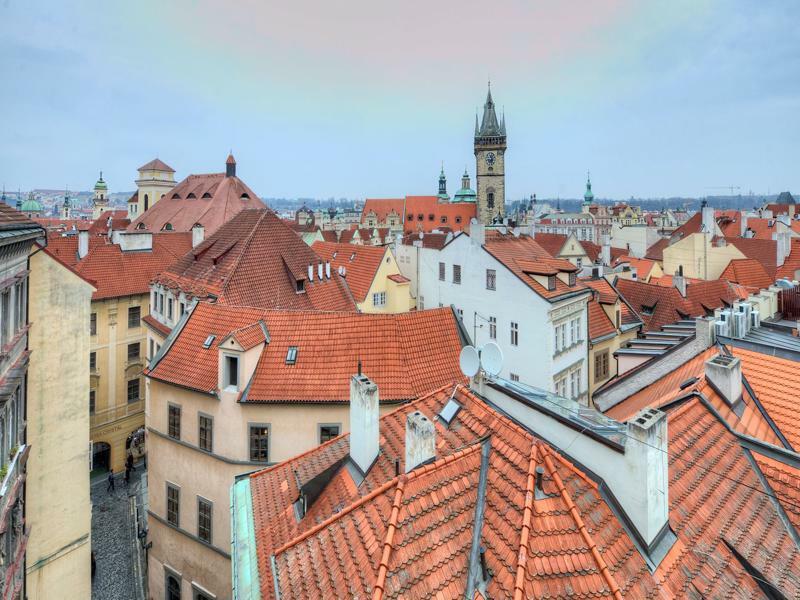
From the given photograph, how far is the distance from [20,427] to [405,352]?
36.0 ft

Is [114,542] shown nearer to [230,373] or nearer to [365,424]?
[230,373]

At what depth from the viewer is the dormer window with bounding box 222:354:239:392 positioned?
17.6m

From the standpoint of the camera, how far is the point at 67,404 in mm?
15422

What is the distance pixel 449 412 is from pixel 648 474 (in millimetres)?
3499

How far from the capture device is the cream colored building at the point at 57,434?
1447 centimetres

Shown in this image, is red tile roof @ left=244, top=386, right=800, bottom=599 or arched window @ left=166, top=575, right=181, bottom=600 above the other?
red tile roof @ left=244, top=386, right=800, bottom=599

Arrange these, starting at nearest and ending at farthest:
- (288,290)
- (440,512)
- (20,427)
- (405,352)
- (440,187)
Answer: (440,512) < (20,427) < (405,352) < (288,290) < (440,187)

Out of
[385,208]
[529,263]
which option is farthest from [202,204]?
[385,208]

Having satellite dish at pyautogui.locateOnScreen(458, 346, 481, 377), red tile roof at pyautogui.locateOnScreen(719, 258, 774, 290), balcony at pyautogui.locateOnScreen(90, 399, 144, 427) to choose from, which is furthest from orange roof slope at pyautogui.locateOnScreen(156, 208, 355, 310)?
red tile roof at pyautogui.locateOnScreen(719, 258, 774, 290)

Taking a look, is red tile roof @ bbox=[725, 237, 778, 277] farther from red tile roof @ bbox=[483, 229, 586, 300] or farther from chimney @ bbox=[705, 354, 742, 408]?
chimney @ bbox=[705, 354, 742, 408]

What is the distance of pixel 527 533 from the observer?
21.2ft

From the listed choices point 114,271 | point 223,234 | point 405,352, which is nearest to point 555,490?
point 405,352

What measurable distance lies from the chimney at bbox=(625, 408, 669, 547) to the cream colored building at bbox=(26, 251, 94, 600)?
14692 mm

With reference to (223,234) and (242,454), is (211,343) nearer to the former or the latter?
(242,454)
